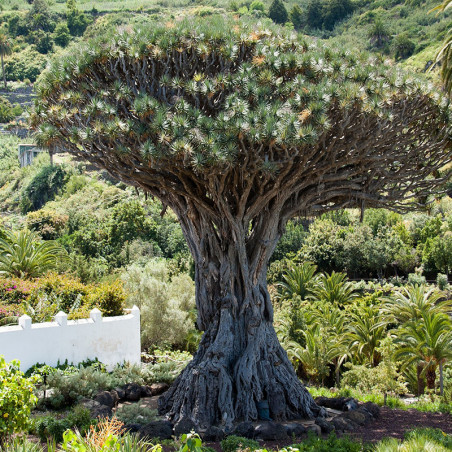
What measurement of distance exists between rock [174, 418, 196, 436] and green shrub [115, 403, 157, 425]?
0.78 m

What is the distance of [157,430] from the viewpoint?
31.3 feet

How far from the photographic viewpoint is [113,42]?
1106 centimetres

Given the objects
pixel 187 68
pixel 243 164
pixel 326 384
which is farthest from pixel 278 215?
pixel 326 384

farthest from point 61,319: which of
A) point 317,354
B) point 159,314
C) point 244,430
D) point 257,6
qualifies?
point 257,6

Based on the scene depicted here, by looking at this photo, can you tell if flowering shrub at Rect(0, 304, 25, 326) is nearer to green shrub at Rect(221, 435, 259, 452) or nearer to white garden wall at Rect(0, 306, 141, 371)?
white garden wall at Rect(0, 306, 141, 371)

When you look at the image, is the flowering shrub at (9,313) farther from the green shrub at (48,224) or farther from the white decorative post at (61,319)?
the green shrub at (48,224)

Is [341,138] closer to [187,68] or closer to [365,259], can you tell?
[187,68]

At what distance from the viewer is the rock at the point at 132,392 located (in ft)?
41.1

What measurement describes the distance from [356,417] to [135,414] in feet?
13.2

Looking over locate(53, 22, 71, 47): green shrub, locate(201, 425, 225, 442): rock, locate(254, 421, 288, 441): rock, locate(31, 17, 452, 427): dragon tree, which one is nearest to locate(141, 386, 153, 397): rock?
locate(31, 17, 452, 427): dragon tree

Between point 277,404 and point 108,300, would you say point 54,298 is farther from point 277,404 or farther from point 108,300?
point 277,404

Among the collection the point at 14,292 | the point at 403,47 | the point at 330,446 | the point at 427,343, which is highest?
the point at 403,47

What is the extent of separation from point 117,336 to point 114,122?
7192 millimetres

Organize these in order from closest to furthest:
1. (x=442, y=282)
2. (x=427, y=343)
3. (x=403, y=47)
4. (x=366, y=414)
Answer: (x=366, y=414)
(x=427, y=343)
(x=442, y=282)
(x=403, y=47)
